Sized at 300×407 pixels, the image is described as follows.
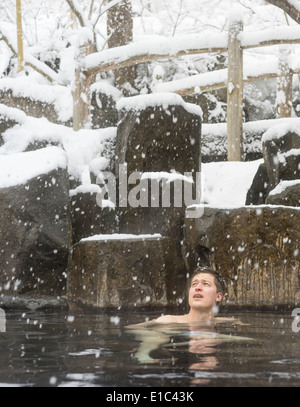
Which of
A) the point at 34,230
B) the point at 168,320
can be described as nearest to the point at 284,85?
the point at 34,230

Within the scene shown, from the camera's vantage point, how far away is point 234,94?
1320cm

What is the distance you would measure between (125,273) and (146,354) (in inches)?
129

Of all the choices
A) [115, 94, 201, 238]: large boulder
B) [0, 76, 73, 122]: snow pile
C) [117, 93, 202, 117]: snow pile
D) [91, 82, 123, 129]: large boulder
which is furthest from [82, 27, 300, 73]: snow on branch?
[117, 93, 202, 117]: snow pile

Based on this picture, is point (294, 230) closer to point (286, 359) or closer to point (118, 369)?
point (286, 359)

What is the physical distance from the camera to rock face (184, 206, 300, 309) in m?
7.12

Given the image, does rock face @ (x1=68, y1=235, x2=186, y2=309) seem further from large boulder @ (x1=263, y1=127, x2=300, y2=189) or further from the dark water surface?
large boulder @ (x1=263, y1=127, x2=300, y2=189)

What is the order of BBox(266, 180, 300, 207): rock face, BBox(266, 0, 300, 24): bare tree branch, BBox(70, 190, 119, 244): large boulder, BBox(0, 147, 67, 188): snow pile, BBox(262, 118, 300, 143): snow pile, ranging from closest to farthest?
BBox(266, 0, 300, 24): bare tree branch, BBox(0, 147, 67, 188): snow pile, BBox(266, 180, 300, 207): rock face, BBox(70, 190, 119, 244): large boulder, BBox(262, 118, 300, 143): snow pile

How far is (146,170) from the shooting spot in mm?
9219

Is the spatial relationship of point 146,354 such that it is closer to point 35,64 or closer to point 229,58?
point 229,58

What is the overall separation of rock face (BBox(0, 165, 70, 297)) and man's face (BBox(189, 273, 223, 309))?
8.15 ft

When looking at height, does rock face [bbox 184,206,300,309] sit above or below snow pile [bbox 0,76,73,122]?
below

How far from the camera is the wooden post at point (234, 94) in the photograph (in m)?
13.1

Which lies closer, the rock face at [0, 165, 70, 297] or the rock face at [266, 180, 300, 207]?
the rock face at [0, 165, 70, 297]

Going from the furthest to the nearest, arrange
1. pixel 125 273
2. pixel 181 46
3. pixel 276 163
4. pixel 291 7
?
pixel 181 46
pixel 276 163
pixel 291 7
pixel 125 273
